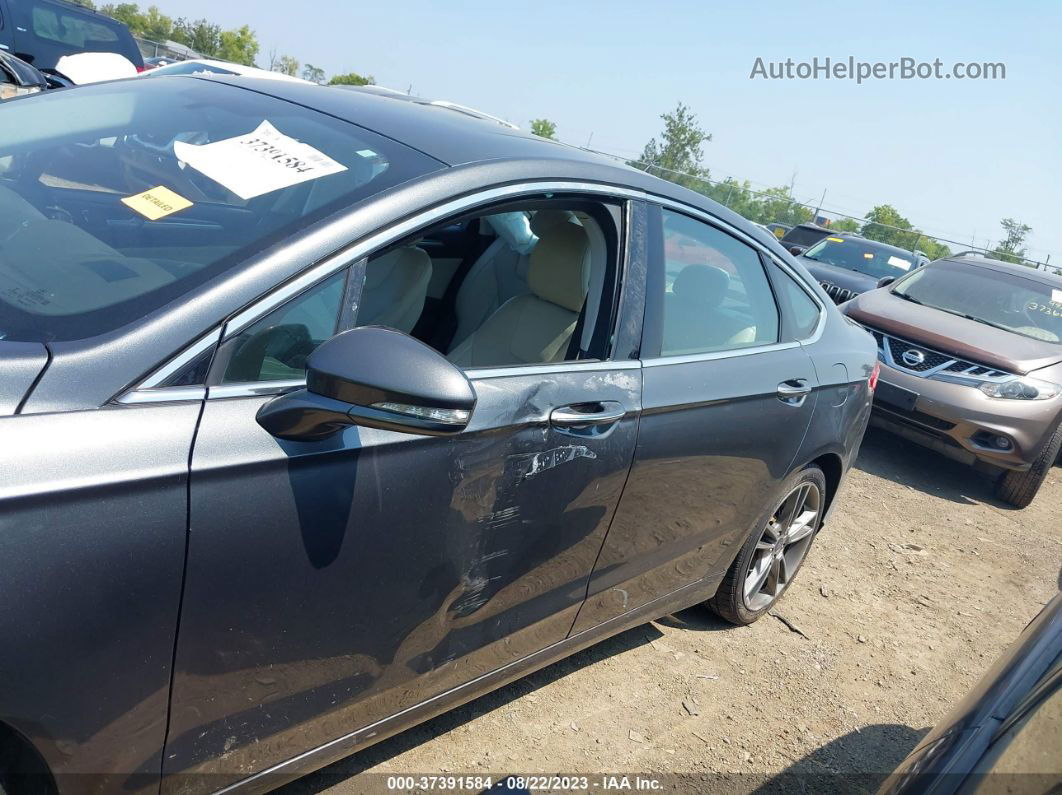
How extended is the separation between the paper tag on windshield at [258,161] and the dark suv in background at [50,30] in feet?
41.7

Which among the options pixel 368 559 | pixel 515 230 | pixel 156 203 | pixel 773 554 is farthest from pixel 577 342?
pixel 773 554

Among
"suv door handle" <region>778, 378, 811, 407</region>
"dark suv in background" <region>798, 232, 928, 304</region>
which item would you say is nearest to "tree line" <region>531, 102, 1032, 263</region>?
"dark suv in background" <region>798, 232, 928, 304</region>

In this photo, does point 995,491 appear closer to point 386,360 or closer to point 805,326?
point 805,326

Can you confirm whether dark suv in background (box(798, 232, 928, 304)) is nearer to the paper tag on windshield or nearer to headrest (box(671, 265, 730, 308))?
headrest (box(671, 265, 730, 308))

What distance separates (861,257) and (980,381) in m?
5.55

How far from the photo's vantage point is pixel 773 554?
3688 millimetres

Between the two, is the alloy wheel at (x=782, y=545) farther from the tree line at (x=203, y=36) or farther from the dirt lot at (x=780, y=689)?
the tree line at (x=203, y=36)

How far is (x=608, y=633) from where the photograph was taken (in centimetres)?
284

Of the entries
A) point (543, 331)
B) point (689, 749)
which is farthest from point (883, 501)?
Answer: point (543, 331)

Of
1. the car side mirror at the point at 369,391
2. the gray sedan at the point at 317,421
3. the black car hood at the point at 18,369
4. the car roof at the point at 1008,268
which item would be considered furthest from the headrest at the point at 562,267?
the car roof at the point at 1008,268

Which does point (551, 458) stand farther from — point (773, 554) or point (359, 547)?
point (773, 554)

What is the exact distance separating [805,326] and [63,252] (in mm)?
2541

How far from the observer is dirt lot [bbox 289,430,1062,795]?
2.77 metres

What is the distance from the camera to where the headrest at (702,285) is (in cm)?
275
